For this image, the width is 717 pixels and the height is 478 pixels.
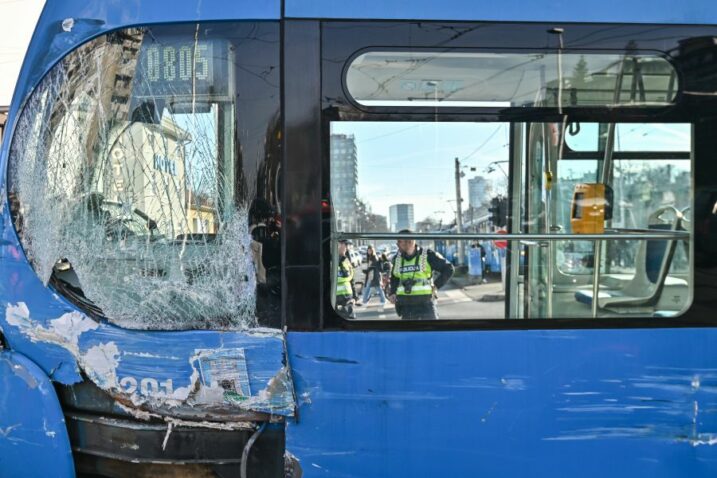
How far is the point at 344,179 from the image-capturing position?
86.0 inches

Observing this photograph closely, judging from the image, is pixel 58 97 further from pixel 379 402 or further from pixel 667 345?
pixel 667 345

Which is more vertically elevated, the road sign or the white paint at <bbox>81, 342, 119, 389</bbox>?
the road sign

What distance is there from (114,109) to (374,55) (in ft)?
3.47

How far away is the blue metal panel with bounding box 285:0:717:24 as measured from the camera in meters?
2.14

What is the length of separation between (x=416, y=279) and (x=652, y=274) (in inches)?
38.4

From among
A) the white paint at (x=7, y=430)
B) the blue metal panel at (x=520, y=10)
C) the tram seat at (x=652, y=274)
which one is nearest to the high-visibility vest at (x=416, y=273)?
the tram seat at (x=652, y=274)

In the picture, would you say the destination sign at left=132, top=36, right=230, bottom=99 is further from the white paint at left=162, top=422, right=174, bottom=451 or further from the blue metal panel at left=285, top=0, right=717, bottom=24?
the white paint at left=162, top=422, right=174, bottom=451

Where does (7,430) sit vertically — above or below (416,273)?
below

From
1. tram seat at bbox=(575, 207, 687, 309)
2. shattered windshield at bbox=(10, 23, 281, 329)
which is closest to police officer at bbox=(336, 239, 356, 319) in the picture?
shattered windshield at bbox=(10, 23, 281, 329)

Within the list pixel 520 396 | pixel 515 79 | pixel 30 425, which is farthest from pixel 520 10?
pixel 30 425

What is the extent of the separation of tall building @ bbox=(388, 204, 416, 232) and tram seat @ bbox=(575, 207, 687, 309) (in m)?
0.87

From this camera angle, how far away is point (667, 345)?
216cm

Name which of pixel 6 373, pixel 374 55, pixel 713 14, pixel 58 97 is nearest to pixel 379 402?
pixel 374 55

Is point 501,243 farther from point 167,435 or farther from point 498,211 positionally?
point 167,435
